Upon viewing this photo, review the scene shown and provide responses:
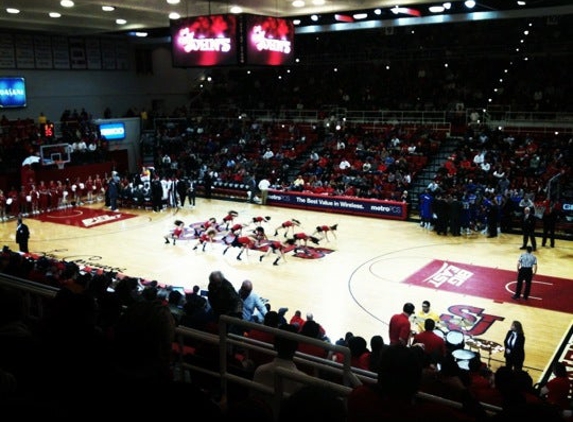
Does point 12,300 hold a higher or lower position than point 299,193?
higher

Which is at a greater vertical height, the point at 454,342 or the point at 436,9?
the point at 436,9

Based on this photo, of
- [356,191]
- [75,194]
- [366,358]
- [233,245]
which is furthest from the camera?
[75,194]

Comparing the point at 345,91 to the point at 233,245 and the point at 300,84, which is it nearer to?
the point at 300,84

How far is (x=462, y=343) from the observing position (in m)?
9.61

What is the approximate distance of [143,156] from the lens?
37062mm

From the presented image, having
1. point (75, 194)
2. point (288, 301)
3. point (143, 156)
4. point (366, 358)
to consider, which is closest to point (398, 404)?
point (366, 358)

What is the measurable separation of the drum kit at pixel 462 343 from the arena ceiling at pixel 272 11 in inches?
480

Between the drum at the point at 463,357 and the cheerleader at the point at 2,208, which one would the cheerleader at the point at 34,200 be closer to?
the cheerleader at the point at 2,208

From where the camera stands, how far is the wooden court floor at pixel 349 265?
42.4 ft

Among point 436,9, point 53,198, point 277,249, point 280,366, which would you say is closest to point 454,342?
point 280,366

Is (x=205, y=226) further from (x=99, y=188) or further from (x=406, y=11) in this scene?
(x=99, y=188)

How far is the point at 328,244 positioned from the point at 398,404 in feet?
57.0

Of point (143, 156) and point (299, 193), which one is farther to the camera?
point (143, 156)

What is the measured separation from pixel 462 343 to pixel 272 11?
55.7ft
